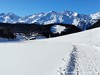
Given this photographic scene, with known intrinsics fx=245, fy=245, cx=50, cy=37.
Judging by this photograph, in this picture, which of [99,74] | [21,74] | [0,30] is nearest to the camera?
[21,74]

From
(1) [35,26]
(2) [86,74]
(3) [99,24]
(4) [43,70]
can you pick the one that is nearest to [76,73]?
(2) [86,74]

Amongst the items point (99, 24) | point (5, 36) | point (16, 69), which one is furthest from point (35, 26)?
point (16, 69)

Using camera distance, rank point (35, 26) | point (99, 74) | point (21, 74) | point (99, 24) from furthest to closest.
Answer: point (35, 26) < point (99, 24) < point (99, 74) < point (21, 74)

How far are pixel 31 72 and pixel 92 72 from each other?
10.3 ft

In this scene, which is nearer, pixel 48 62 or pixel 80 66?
pixel 80 66

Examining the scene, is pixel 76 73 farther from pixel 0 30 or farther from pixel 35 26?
pixel 35 26

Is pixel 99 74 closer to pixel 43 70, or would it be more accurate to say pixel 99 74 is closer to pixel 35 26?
pixel 43 70

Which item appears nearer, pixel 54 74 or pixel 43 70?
pixel 54 74

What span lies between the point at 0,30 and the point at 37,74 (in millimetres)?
100034

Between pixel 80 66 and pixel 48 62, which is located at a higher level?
pixel 48 62

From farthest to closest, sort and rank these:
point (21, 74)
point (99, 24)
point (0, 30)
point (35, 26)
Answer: point (35, 26) → point (99, 24) → point (0, 30) → point (21, 74)

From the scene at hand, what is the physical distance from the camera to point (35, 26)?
198 meters

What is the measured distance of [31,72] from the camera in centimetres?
1175

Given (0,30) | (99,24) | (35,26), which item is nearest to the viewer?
(0,30)
